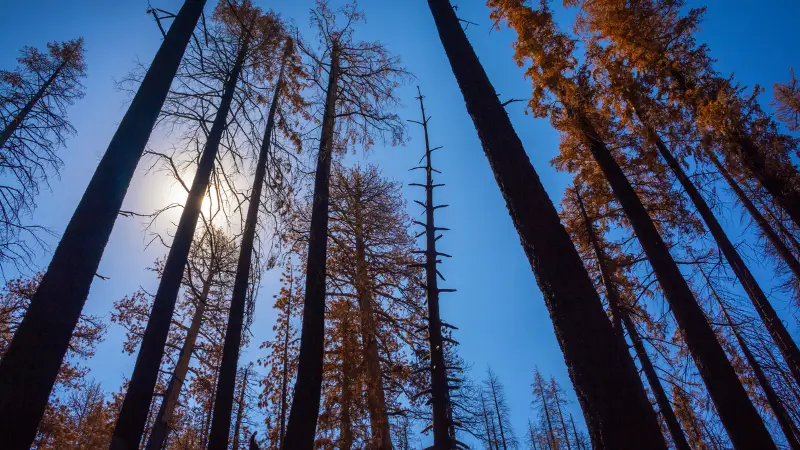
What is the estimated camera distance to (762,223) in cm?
1056

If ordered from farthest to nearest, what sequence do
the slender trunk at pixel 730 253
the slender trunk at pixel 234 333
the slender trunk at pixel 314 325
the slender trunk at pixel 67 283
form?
1. the slender trunk at pixel 730 253
2. the slender trunk at pixel 234 333
3. the slender trunk at pixel 314 325
4. the slender trunk at pixel 67 283

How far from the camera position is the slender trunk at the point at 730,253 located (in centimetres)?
930

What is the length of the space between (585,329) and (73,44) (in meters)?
19.0

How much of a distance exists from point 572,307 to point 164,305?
197 inches

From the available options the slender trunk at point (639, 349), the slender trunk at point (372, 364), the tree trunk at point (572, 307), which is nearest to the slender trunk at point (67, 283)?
the tree trunk at point (572, 307)

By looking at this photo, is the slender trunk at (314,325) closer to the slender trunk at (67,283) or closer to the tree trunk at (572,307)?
the slender trunk at (67,283)

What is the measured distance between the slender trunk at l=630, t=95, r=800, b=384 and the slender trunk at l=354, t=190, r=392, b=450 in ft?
28.1

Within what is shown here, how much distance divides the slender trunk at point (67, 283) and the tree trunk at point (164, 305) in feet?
5.78

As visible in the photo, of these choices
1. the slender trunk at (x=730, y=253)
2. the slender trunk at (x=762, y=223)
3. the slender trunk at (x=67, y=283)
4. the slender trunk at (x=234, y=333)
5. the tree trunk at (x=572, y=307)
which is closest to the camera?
the tree trunk at (x=572, y=307)

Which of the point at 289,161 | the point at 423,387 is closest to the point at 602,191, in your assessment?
the point at 423,387

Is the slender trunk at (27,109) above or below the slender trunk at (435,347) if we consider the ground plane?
above

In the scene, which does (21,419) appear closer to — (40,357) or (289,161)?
(40,357)

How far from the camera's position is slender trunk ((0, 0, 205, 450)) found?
234cm

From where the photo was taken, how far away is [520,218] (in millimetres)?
3025
